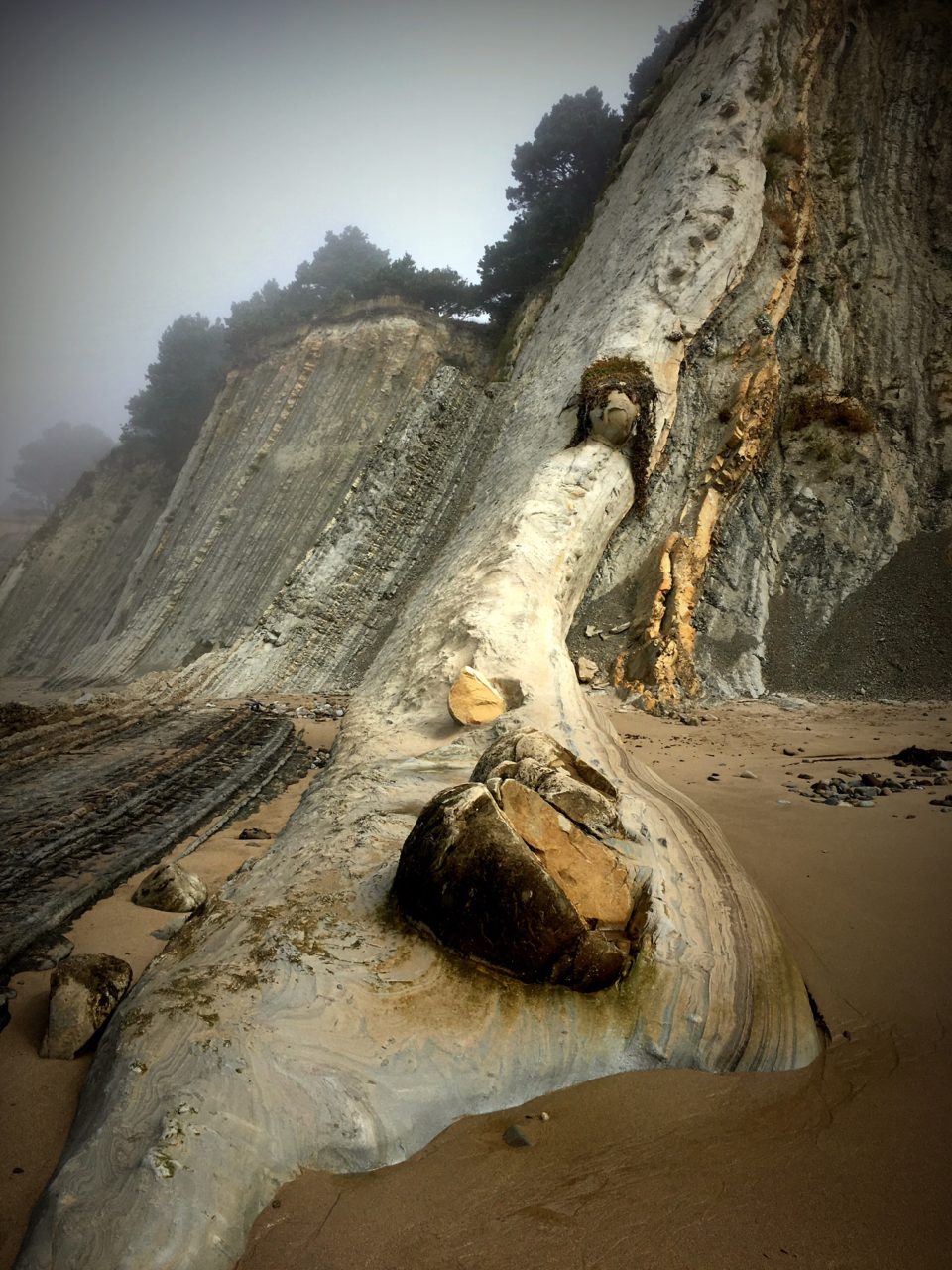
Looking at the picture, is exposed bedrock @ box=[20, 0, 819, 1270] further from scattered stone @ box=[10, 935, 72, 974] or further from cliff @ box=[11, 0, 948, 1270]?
scattered stone @ box=[10, 935, 72, 974]

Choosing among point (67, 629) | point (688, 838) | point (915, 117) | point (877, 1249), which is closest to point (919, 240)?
point (915, 117)

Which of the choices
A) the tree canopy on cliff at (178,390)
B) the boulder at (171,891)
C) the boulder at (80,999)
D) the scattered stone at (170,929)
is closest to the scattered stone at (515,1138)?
the boulder at (80,999)

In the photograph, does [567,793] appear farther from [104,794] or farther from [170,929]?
[104,794]

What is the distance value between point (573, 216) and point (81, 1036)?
19.6m

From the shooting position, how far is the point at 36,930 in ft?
8.07

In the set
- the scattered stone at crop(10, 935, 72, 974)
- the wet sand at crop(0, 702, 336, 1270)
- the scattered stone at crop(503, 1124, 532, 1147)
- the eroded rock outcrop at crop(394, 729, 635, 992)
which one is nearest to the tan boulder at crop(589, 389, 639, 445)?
the eroded rock outcrop at crop(394, 729, 635, 992)

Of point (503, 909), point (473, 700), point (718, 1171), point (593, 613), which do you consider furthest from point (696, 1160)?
point (593, 613)

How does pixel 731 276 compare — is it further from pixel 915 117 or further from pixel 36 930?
pixel 36 930

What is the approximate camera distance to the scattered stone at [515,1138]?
60.1 inches

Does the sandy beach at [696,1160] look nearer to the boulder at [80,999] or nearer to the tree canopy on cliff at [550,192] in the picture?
the boulder at [80,999]

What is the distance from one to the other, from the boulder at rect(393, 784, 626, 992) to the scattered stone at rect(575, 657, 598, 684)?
233 inches

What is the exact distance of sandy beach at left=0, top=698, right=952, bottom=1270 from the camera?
4.01ft

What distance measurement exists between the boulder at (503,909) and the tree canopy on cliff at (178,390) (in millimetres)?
21506

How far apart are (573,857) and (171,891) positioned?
6.15ft
